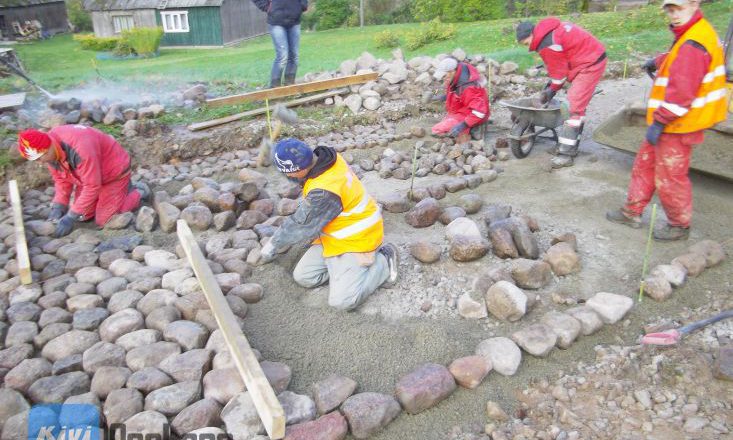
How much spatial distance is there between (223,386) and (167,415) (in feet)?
0.87

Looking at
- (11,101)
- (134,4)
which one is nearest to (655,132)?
(11,101)

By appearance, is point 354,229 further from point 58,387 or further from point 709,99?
point 709,99

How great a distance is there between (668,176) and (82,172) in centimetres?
428

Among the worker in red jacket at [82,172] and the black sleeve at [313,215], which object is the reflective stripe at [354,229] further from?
the worker in red jacket at [82,172]

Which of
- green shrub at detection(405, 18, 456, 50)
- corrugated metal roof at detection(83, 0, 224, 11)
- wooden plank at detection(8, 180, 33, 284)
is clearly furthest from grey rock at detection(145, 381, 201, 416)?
corrugated metal roof at detection(83, 0, 224, 11)

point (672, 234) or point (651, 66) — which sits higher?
point (651, 66)

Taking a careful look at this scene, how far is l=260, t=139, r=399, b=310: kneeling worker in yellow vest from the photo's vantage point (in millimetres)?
2941

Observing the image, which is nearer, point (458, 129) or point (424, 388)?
point (424, 388)

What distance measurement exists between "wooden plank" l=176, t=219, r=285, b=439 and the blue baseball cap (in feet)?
2.61

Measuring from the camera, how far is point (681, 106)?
128 inches

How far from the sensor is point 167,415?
2314mm

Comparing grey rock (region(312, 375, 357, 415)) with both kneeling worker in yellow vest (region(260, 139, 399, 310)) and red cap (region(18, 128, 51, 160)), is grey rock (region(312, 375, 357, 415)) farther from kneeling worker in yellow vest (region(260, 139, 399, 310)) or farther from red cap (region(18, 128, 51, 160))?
red cap (region(18, 128, 51, 160))

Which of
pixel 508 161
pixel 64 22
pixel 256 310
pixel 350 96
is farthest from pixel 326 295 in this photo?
pixel 64 22

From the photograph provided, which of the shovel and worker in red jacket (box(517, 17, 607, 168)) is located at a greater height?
worker in red jacket (box(517, 17, 607, 168))
